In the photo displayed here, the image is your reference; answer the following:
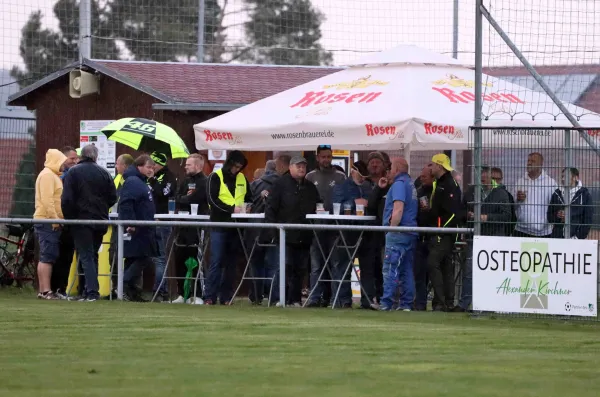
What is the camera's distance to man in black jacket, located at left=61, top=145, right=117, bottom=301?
54.9 ft

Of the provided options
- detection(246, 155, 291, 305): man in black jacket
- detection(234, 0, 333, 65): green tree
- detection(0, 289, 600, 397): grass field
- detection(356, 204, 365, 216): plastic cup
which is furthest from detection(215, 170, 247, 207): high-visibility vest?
detection(234, 0, 333, 65): green tree

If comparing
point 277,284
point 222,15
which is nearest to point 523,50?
point 277,284

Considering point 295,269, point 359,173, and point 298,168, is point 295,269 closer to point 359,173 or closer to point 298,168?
point 298,168

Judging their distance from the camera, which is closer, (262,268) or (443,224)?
(443,224)

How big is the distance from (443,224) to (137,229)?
150 inches

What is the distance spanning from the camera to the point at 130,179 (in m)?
17.2

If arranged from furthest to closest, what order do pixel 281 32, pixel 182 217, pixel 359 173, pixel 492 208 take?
pixel 281 32, pixel 182 217, pixel 359 173, pixel 492 208

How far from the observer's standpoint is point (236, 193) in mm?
17000

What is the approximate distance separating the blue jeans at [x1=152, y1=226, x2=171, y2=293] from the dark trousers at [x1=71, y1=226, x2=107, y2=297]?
89cm

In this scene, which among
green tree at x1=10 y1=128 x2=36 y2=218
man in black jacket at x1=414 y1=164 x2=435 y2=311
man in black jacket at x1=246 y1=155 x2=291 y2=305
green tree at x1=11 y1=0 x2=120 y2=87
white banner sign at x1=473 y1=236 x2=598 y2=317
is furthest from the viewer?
green tree at x1=11 y1=0 x2=120 y2=87

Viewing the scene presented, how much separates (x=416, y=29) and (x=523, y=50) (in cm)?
834

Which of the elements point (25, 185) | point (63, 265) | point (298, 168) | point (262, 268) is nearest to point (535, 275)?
point (298, 168)

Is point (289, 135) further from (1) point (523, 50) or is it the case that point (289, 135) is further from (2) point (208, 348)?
(2) point (208, 348)

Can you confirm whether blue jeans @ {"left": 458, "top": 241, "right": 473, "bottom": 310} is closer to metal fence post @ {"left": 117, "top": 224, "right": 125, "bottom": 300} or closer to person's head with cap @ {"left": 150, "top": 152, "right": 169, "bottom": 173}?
metal fence post @ {"left": 117, "top": 224, "right": 125, "bottom": 300}
